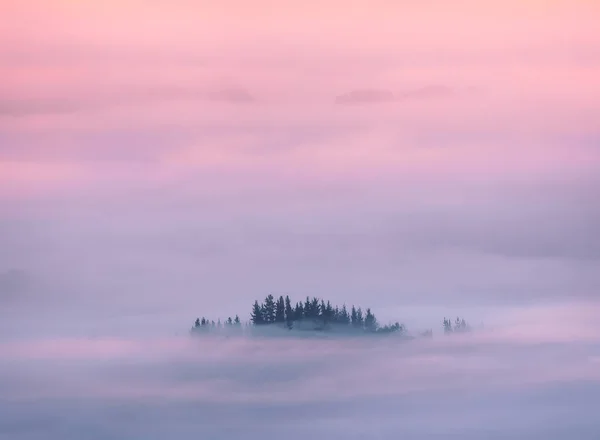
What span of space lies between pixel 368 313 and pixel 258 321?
2568 millimetres

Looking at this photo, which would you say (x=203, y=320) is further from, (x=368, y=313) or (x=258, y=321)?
(x=368, y=313)

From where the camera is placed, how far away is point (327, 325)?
20266mm

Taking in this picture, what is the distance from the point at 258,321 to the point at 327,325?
1.62m

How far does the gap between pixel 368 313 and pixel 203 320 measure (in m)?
3.82

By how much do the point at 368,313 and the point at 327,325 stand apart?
994mm

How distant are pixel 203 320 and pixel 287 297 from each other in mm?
2033

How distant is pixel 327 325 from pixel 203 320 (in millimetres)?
2865

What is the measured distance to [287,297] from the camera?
66.9 ft

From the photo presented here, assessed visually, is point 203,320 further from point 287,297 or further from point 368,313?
point 368,313

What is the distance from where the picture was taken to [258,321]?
20.0 meters

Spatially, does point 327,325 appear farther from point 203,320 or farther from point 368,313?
point 203,320

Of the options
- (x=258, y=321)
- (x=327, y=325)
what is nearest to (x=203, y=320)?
(x=258, y=321)

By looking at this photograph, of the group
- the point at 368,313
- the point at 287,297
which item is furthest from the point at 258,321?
the point at 368,313
